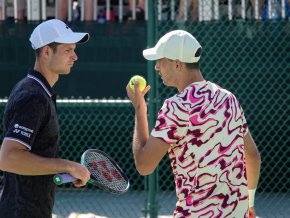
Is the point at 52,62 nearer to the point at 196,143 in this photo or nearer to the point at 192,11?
the point at 196,143

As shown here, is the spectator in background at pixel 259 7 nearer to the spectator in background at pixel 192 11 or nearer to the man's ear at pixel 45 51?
the spectator in background at pixel 192 11

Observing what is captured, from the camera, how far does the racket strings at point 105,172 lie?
4.16m

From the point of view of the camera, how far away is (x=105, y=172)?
4250 mm

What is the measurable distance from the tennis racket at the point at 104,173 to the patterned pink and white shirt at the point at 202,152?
0.50 m

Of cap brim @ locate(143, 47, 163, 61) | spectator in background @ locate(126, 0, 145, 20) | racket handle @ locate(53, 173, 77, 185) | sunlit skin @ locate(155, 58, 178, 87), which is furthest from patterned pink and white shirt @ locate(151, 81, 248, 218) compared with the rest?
spectator in background @ locate(126, 0, 145, 20)

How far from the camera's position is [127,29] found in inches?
310

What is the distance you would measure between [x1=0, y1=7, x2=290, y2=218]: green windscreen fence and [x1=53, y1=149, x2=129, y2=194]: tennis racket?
3.05 metres

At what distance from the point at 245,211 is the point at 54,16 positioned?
5237mm

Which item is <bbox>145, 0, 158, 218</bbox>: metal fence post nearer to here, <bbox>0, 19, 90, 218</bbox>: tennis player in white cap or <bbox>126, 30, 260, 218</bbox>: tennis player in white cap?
<bbox>0, 19, 90, 218</bbox>: tennis player in white cap

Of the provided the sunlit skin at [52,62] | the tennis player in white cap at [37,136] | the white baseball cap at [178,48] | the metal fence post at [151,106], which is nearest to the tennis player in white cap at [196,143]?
the white baseball cap at [178,48]

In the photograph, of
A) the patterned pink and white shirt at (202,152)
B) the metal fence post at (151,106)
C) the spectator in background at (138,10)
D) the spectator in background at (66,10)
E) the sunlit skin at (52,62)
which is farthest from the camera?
the spectator in background at (138,10)

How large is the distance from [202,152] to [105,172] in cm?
74

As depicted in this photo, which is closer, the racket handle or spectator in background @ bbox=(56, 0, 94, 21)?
the racket handle

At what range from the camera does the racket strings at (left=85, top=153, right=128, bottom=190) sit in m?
4.16
